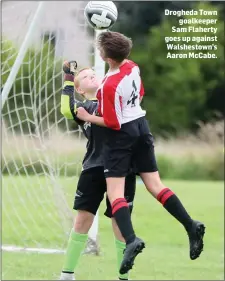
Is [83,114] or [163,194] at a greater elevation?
[83,114]

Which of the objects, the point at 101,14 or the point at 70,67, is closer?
the point at 70,67

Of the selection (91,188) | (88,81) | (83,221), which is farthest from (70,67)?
(83,221)

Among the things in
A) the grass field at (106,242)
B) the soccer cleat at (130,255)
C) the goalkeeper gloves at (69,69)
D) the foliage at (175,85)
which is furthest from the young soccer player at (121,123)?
the foliage at (175,85)

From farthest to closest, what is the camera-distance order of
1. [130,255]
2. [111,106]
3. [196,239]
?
[196,239], [111,106], [130,255]

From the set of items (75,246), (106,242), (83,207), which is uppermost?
(83,207)

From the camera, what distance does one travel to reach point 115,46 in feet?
16.2

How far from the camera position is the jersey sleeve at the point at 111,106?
16.1 feet

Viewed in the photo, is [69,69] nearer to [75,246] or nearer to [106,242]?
[75,246]

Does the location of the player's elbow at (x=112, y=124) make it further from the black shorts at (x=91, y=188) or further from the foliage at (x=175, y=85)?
the foliage at (x=175, y=85)

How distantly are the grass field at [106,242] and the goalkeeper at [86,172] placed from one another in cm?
131

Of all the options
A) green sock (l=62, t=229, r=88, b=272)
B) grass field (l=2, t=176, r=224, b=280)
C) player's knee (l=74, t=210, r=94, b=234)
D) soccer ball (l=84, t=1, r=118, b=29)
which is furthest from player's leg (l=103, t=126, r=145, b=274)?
grass field (l=2, t=176, r=224, b=280)

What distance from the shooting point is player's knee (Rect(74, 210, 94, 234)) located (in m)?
5.33

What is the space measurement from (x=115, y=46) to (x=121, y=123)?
1.45 ft

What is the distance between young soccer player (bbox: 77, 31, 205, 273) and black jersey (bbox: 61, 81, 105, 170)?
7 cm
